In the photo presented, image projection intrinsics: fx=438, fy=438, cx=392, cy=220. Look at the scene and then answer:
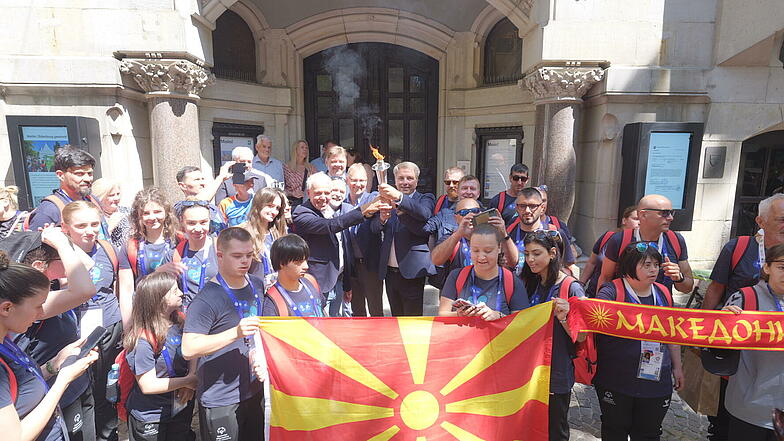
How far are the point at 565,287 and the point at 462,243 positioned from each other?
1.14m

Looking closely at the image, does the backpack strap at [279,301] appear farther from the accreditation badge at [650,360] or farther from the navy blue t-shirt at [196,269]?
the accreditation badge at [650,360]

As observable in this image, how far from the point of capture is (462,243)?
373 centimetres

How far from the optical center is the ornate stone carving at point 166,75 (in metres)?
6.12

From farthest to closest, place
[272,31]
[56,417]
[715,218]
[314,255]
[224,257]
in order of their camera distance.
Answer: [272,31] → [715,218] → [314,255] → [224,257] → [56,417]

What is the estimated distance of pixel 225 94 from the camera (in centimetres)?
802

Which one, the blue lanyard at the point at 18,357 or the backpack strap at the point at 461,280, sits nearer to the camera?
the blue lanyard at the point at 18,357

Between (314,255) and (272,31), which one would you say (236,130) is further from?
(314,255)

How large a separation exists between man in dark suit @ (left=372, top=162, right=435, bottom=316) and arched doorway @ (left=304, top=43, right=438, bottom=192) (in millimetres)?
5551

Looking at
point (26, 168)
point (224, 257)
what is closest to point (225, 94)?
point (26, 168)

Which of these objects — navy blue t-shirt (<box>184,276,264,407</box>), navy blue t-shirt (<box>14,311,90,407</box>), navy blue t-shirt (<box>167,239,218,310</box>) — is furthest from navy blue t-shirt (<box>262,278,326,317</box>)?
navy blue t-shirt (<box>14,311,90,407</box>)

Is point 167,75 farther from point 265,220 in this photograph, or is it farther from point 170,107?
point 265,220

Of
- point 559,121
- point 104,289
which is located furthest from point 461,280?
point 559,121

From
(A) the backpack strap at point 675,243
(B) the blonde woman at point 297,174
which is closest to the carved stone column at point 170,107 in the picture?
(B) the blonde woman at point 297,174

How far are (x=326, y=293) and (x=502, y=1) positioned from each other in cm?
562
